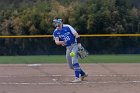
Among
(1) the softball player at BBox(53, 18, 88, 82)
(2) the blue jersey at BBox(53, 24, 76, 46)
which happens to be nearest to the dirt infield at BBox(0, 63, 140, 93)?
(1) the softball player at BBox(53, 18, 88, 82)

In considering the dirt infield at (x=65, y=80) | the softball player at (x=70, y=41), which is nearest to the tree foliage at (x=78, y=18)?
the dirt infield at (x=65, y=80)

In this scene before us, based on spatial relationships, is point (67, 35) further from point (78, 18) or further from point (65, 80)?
point (78, 18)

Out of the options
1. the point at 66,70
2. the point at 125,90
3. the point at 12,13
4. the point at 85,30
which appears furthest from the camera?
the point at 12,13

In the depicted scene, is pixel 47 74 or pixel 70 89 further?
pixel 47 74

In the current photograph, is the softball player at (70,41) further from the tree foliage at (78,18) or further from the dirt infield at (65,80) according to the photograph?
the tree foliage at (78,18)

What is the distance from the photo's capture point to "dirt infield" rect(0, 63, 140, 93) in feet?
40.7

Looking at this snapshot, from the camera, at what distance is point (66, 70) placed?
1800 centimetres

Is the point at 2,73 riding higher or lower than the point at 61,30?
lower

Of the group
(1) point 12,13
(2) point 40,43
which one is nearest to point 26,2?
(1) point 12,13

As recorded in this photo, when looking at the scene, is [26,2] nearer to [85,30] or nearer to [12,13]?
[12,13]

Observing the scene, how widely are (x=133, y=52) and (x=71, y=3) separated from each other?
35.9 feet

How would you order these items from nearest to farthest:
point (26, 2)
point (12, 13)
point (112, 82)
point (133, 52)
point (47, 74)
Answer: point (112, 82) → point (47, 74) → point (133, 52) → point (12, 13) → point (26, 2)

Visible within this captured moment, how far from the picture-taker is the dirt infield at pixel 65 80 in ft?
40.7

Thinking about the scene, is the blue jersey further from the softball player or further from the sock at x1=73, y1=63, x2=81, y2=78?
the sock at x1=73, y1=63, x2=81, y2=78
